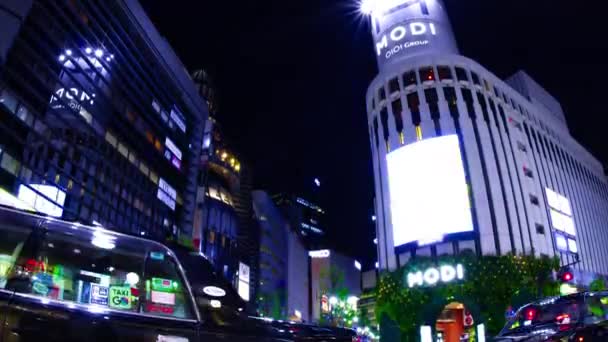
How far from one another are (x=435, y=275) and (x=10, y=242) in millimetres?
31708

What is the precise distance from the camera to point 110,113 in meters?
31.1

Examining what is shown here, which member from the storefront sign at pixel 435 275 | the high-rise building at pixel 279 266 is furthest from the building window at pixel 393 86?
the high-rise building at pixel 279 266

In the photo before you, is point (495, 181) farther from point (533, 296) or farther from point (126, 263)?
point (126, 263)

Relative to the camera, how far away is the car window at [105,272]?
2.78 m

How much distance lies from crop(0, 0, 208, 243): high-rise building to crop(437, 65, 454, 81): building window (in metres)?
27.2

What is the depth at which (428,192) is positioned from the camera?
33250 millimetres

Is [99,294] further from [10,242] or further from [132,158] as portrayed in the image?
[132,158]

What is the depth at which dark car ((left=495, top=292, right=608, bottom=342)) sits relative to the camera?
218 inches

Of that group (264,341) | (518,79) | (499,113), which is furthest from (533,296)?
(518,79)

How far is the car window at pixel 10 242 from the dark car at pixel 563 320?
6.06 metres

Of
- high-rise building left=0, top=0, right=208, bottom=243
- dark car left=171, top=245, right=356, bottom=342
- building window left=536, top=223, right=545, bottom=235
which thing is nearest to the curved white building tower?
building window left=536, top=223, right=545, bottom=235

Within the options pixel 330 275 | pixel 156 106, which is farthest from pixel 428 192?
pixel 330 275

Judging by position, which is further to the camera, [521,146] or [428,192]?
[521,146]

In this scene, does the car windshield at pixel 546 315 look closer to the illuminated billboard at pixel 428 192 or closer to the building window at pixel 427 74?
the illuminated billboard at pixel 428 192
